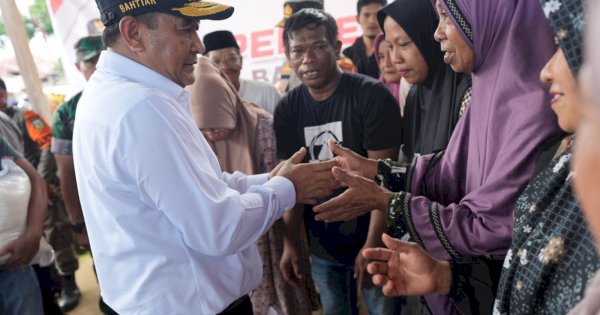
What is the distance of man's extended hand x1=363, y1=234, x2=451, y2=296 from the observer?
1.27 m

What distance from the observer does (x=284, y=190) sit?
1.59 meters

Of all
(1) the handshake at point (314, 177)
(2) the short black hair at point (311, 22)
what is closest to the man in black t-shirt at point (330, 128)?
(2) the short black hair at point (311, 22)

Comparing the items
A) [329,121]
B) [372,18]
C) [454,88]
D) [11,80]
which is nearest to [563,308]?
[454,88]

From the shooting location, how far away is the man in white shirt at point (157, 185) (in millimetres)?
1214

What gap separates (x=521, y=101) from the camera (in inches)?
46.1

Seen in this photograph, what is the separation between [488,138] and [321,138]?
42.3 inches

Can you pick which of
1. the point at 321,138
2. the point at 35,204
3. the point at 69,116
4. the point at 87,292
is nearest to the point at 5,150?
the point at 35,204

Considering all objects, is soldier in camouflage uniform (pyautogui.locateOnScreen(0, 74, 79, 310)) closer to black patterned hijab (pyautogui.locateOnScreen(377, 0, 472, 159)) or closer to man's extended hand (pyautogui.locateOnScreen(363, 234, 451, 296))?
black patterned hijab (pyautogui.locateOnScreen(377, 0, 472, 159))

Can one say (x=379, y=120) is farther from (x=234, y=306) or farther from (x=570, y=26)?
(x=570, y=26)

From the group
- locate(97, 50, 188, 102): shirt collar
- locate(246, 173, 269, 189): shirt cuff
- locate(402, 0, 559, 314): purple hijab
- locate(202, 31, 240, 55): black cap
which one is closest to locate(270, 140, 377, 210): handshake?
locate(246, 173, 269, 189): shirt cuff

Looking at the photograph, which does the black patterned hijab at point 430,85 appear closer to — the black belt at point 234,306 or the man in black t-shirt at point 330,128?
the man in black t-shirt at point 330,128

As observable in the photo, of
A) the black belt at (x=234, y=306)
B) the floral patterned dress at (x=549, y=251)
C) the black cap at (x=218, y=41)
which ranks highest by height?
the black cap at (x=218, y=41)

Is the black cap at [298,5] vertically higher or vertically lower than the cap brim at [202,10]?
lower

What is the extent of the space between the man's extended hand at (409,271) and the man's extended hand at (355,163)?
24.6 inches
